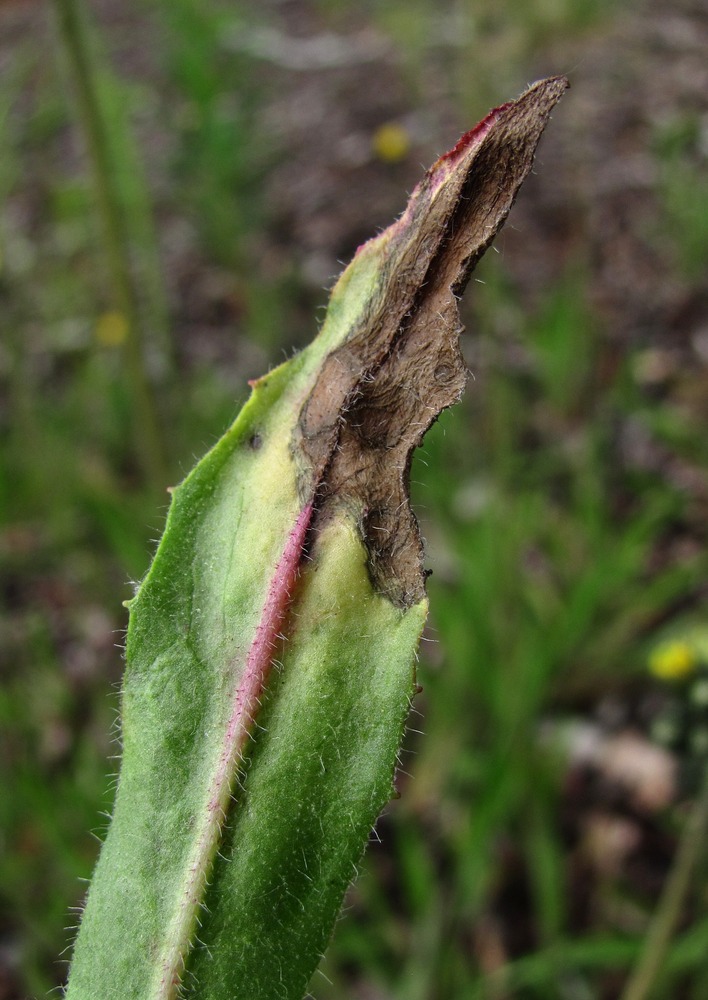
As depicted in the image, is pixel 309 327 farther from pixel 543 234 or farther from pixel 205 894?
pixel 205 894

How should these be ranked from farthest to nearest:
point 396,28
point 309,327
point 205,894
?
point 396,28 → point 309,327 → point 205,894

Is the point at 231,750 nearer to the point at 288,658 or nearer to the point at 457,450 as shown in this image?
the point at 288,658

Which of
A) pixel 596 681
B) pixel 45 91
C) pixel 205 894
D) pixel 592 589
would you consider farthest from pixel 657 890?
pixel 45 91

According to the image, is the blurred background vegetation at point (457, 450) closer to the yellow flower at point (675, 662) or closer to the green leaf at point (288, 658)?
the yellow flower at point (675, 662)

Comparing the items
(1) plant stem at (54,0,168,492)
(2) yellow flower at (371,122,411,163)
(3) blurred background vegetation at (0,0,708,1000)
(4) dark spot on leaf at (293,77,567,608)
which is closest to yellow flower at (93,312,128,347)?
(3) blurred background vegetation at (0,0,708,1000)

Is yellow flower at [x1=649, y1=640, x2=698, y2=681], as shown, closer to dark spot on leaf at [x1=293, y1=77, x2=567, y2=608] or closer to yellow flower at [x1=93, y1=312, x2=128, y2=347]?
dark spot on leaf at [x1=293, y1=77, x2=567, y2=608]

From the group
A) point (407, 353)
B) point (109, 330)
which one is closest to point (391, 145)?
point (109, 330)

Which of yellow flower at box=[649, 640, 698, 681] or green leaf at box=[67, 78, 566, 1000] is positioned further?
yellow flower at box=[649, 640, 698, 681]
